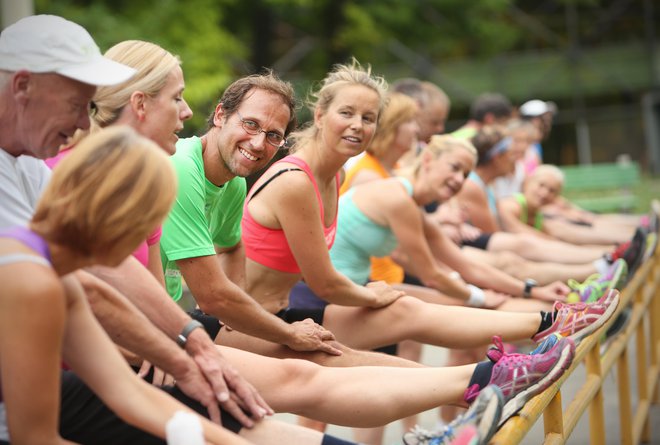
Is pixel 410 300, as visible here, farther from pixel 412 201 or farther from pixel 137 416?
pixel 137 416

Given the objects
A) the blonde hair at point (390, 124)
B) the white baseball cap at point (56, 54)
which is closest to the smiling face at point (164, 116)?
the white baseball cap at point (56, 54)

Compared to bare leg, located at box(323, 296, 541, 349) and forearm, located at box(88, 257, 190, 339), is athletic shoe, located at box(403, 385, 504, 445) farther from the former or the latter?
bare leg, located at box(323, 296, 541, 349)

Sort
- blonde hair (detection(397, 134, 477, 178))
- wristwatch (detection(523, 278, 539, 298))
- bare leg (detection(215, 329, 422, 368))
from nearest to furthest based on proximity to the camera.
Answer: bare leg (detection(215, 329, 422, 368))
wristwatch (detection(523, 278, 539, 298))
blonde hair (detection(397, 134, 477, 178))

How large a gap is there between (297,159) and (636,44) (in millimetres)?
23227

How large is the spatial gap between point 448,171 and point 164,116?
2406 millimetres

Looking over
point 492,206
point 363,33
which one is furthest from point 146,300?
point 363,33

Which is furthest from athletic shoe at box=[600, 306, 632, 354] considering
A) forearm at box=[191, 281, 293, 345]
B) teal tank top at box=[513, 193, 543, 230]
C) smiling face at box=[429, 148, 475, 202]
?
teal tank top at box=[513, 193, 543, 230]

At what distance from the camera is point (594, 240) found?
27.9 ft

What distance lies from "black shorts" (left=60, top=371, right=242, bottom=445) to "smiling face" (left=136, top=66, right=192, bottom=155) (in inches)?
35.3

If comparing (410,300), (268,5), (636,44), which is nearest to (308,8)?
(268,5)

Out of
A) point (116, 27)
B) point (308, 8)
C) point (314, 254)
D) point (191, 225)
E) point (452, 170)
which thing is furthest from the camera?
point (308, 8)

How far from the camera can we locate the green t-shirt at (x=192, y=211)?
328cm

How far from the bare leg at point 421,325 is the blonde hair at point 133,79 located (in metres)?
1.30

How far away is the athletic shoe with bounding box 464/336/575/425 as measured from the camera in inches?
114
